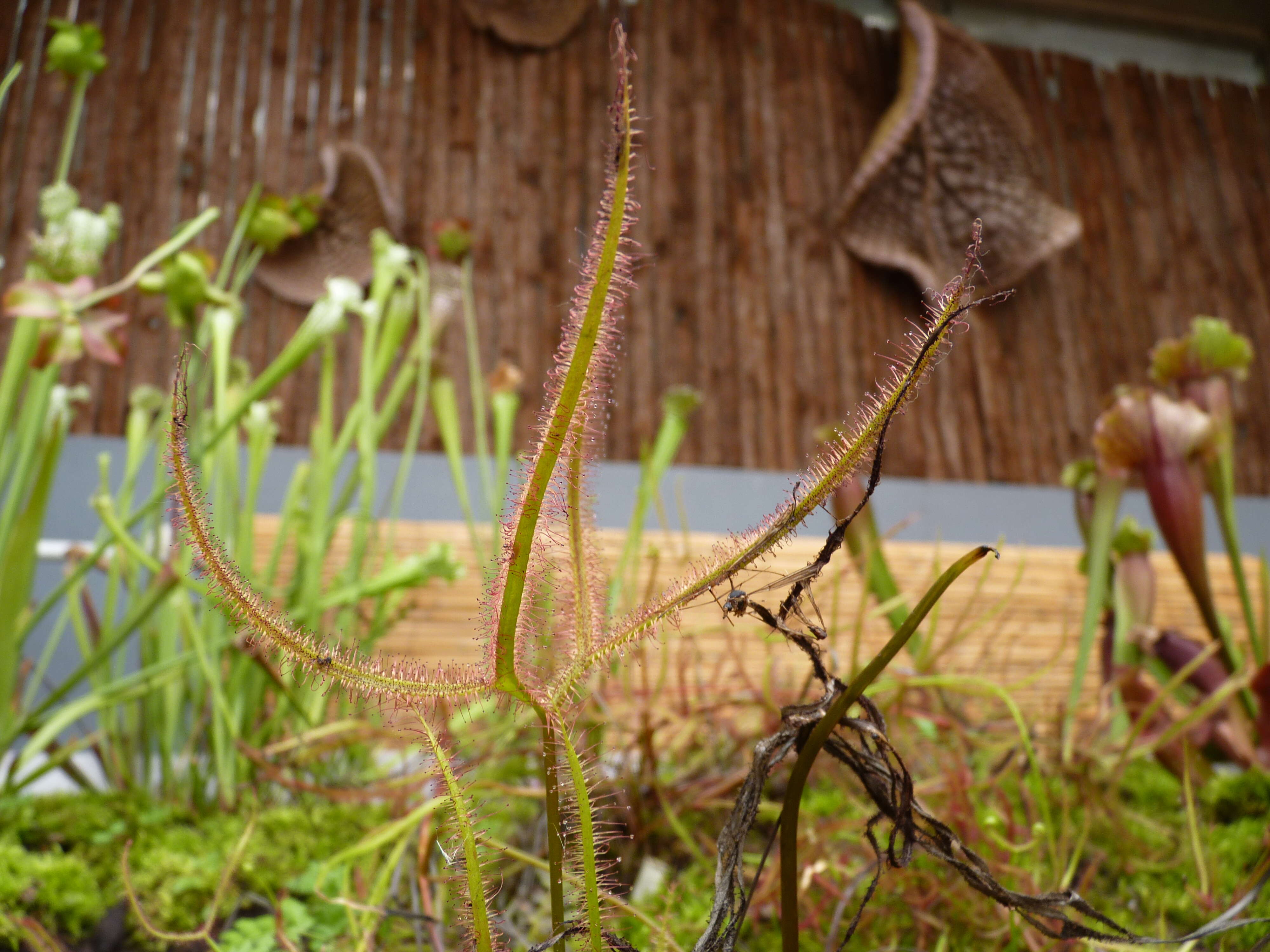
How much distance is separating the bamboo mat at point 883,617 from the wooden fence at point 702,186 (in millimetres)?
1260

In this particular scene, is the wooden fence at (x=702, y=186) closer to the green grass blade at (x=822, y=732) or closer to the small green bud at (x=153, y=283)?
the small green bud at (x=153, y=283)

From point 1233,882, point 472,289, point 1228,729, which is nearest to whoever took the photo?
point 1233,882

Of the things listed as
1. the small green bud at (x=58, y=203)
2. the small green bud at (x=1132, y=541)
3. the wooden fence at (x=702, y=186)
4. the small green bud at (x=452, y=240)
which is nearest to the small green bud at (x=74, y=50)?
the small green bud at (x=58, y=203)

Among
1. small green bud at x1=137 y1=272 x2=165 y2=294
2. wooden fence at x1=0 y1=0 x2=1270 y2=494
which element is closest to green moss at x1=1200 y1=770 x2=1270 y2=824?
small green bud at x1=137 y1=272 x2=165 y2=294

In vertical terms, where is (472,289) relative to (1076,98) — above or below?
below

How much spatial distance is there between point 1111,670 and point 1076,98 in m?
2.94

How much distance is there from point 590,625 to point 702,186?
2560mm

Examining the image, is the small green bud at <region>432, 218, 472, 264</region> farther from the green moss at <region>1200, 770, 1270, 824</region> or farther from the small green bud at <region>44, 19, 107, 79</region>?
the green moss at <region>1200, 770, 1270, 824</region>

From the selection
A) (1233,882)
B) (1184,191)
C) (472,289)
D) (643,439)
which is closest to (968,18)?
(1184,191)

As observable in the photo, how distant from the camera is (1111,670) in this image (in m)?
0.64

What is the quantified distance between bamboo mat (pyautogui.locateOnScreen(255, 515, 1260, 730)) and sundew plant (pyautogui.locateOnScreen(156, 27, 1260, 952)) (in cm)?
42

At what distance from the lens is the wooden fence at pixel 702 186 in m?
2.24

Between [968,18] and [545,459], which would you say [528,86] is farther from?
[545,459]

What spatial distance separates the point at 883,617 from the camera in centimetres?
73
